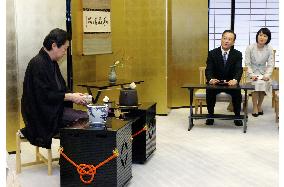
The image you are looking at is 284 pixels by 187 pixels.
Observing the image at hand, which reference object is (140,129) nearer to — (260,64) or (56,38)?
(56,38)

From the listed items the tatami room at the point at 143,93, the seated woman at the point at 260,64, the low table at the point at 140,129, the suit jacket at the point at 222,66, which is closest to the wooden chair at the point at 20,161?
the tatami room at the point at 143,93

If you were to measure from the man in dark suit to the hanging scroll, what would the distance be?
5.28ft

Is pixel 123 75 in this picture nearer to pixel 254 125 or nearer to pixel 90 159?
pixel 254 125

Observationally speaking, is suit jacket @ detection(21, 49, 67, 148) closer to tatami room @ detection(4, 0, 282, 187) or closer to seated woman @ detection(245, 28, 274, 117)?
tatami room @ detection(4, 0, 282, 187)

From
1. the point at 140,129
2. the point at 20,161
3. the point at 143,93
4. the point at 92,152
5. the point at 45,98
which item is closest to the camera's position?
the point at 92,152

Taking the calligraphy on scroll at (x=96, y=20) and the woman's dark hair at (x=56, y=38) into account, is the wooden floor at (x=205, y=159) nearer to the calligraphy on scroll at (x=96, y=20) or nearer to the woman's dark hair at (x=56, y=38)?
the woman's dark hair at (x=56, y=38)

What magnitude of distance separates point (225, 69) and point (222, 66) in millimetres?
63

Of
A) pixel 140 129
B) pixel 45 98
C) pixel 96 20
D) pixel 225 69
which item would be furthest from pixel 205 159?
pixel 96 20

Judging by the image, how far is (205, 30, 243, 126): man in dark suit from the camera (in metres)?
6.20

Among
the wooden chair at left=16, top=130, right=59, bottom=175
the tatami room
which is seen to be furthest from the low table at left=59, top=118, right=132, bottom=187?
the wooden chair at left=16, top=130, right=59, bottom=175

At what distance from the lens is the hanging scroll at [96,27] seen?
20.1 feet

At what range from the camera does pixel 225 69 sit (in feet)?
20.7

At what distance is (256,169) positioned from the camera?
4105 mm

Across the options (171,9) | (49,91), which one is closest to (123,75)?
(171,9)
